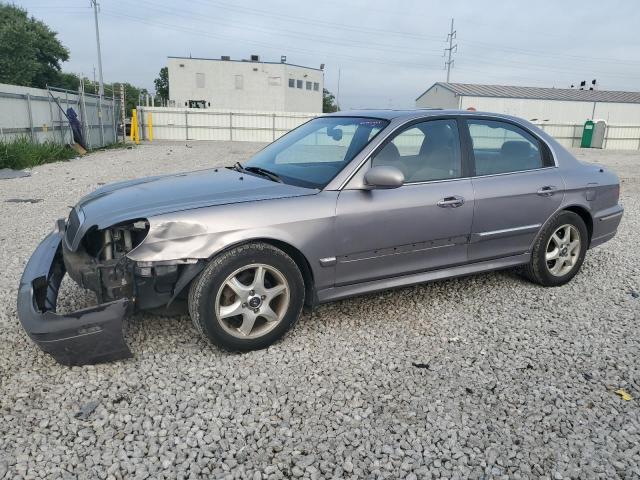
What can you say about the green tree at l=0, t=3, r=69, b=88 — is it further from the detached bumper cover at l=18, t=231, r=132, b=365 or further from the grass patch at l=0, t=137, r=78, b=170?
the detached bumper cover at l=18, t=231, r=132, b=365

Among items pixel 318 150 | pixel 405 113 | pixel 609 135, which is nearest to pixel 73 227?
pixel 318 150

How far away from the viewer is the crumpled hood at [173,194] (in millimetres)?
3125

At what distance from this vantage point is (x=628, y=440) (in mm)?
2539

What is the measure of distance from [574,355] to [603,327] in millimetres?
646

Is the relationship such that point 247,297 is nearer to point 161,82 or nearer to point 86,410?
point 86,410

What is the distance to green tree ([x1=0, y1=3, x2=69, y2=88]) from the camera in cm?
5003

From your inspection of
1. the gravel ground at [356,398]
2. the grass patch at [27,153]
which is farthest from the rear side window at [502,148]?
the grass patch at [27,153]

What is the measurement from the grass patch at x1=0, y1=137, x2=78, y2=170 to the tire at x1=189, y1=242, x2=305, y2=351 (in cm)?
1171

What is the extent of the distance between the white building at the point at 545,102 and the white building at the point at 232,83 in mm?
18539

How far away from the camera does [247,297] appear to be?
3.19m

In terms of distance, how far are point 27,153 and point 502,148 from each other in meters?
12.8

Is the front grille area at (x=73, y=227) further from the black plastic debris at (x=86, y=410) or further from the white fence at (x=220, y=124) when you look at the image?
the white fence at (x=220, y=124)

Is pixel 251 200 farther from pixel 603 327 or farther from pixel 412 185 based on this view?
pixel 603 327

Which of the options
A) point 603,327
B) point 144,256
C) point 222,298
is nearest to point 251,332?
point 222,298
